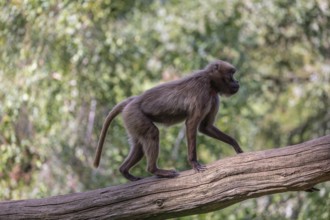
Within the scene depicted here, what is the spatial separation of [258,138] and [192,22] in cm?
261

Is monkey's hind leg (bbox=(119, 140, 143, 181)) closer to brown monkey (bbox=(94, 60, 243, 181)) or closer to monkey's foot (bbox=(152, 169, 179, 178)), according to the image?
brown monkey (bbox=(94, 60, 243, 181))


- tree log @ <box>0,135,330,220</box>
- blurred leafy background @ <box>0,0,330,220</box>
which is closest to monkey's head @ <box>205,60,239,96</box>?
tree log @ <box>0,135,330,220</box>

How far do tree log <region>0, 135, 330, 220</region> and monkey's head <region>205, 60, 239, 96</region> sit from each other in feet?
4.85

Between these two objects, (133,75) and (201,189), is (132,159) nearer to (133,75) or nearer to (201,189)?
(201,189)

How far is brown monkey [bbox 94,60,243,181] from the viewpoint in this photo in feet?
22.3

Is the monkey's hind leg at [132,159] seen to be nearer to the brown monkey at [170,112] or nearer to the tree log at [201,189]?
the brown monkey at [170,112]

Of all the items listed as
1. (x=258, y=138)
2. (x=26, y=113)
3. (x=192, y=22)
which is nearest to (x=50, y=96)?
(x=26, y=113)

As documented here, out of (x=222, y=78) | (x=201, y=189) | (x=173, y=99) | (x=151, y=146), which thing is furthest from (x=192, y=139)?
(x=222, y=78)

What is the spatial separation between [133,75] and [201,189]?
5.67 meters

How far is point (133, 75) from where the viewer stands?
11.5 meters

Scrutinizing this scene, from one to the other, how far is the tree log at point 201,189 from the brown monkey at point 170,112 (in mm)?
469

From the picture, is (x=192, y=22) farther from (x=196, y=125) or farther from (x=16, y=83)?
(x=196, y=125)

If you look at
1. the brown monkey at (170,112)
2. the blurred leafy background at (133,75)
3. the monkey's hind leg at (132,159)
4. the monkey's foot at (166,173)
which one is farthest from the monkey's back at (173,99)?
the blurred leafy background at (133,75)

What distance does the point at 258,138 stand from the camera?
43.0ft
